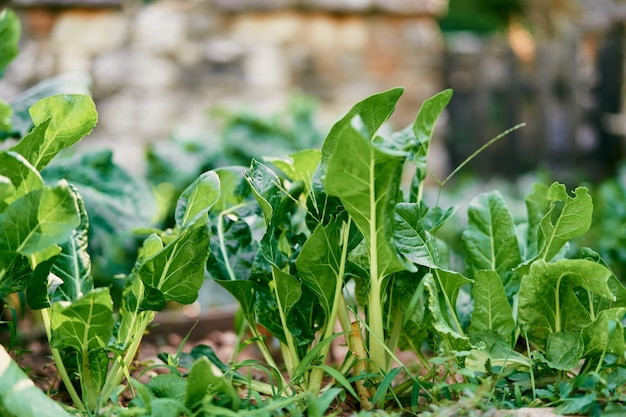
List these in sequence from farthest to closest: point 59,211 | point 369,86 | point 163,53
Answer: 1. point 369,86
2. point 163,53
3. point 59,211

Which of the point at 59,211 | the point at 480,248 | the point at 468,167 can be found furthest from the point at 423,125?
the point at 468,167

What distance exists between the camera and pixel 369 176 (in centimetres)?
114

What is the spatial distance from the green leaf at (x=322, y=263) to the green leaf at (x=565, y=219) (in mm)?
407

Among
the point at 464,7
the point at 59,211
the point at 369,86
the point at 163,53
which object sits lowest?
the point at 464,7

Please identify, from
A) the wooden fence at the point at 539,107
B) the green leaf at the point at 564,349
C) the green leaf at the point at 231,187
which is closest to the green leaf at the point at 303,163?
the green leaf at the point at 231,187

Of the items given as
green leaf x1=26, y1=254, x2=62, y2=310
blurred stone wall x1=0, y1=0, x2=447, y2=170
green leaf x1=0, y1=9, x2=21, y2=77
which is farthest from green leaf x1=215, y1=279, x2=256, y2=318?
blurred stone wall x1=0, y1=0, x2=447, y2=170

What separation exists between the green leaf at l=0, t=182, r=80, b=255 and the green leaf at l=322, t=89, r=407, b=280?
423mm

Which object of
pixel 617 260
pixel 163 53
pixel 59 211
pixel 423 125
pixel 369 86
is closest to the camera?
pixel 59 211

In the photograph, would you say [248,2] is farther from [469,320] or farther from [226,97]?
[469,320]

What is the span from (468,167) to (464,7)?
14.3 meters

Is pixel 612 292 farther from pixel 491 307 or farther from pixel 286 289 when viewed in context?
pixel 286 289

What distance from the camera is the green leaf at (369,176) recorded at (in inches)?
43.0

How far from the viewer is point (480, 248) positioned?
1514 mm

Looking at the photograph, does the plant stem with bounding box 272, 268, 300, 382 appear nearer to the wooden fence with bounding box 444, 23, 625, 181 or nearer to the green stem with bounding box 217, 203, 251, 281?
the green stem with bounding box 217, 203, 251, 281
